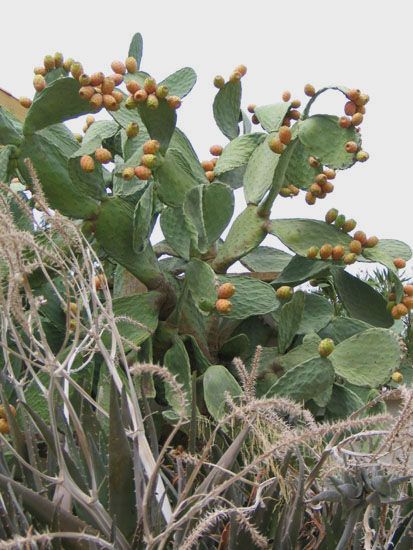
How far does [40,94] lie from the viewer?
1.66m

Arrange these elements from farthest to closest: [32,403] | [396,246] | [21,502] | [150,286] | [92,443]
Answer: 1. [396,246]
2. [150,286]
3. [32,403]
4. [92,443]
5. [21,502]

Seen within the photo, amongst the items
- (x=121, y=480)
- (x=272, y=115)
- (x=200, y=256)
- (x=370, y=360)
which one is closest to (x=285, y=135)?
(x=272, y=115)

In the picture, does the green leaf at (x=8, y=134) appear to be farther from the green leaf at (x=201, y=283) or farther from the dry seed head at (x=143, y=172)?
the green leaf at (x=201, y=283)

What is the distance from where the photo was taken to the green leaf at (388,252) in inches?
70.7

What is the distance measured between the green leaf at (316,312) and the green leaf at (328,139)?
0.33m

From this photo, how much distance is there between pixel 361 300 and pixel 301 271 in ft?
0.59

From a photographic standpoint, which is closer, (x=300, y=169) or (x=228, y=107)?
(x=300, y=169)

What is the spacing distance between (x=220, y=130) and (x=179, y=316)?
67 cm

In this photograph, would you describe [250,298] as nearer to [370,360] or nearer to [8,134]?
[370,360]

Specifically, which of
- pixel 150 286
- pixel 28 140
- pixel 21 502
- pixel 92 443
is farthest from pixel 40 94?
pixel 21 502

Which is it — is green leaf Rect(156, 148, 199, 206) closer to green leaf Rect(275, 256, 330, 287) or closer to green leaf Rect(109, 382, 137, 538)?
green leaf Rect(275, 256, 330, 287)

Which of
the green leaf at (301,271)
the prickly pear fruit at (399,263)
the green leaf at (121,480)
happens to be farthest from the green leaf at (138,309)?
the green leaf at (121,480)

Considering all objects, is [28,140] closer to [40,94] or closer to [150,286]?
[40,94]

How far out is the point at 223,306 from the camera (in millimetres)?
1561
